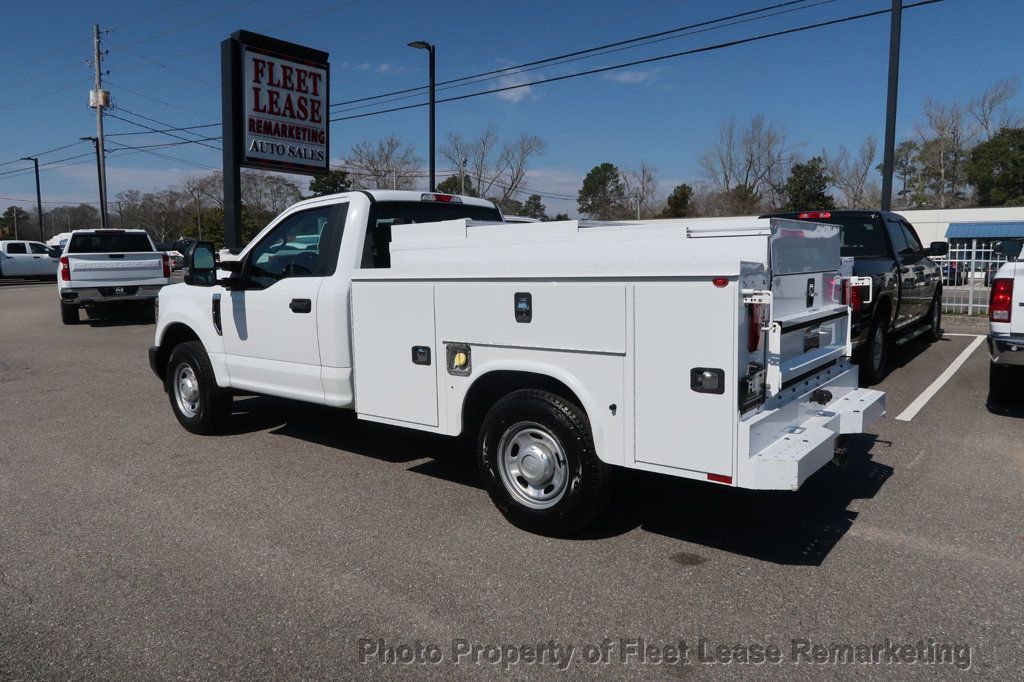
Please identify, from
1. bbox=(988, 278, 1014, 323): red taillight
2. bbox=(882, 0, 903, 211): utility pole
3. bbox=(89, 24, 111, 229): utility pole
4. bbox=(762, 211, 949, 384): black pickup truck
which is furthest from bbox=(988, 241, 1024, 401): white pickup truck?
bbox=(89, 24, 111, 229): utility pole

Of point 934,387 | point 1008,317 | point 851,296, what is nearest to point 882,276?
point 934,387

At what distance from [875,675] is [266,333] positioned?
4672 millimetres

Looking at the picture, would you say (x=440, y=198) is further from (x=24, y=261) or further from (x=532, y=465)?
(x=24, y=261)

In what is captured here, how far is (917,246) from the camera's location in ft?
33.5

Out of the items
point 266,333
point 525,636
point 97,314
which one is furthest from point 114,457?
point 97,314

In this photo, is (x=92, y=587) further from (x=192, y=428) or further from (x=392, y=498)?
(x=192, y=428)

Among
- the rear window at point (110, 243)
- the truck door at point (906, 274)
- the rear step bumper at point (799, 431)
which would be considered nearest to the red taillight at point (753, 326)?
the rear step bumper at point (799, 431)

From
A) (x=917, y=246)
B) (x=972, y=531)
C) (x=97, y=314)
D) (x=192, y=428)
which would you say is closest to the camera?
(x=972, y=531)

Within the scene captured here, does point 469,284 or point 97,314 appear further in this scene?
point 97,314

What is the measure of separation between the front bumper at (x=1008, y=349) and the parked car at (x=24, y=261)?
3828 cm

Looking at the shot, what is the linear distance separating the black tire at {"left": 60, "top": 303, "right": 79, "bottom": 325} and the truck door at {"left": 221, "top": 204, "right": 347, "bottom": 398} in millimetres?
12555

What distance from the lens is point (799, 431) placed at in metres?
4.06

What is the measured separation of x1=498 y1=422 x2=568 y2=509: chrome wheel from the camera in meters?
4.25

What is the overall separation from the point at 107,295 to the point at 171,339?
1062 cm
